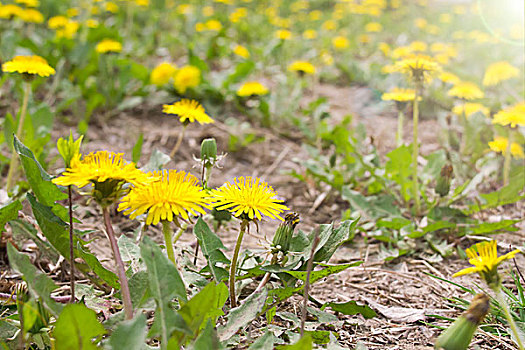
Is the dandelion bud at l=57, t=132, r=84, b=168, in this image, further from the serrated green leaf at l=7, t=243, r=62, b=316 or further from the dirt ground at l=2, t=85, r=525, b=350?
the dirt ground at l=2, t=85, r=525, b=350

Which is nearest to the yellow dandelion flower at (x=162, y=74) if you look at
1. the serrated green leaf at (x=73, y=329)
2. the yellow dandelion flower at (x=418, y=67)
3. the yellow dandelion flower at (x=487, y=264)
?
the yellow dandelion flower at (x=418, y=67)

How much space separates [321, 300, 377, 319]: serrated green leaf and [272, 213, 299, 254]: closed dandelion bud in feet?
0.91

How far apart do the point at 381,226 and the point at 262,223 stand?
0.63 m

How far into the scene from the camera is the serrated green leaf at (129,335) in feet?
3.48

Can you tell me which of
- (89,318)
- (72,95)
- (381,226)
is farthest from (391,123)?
(89,318)

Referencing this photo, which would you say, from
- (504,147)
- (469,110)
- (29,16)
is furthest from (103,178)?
(29,16)

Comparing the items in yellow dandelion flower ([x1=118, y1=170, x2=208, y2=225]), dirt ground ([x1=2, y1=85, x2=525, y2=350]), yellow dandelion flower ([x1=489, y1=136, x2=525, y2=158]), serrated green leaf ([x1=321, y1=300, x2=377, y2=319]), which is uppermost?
yellow dandelion flower ([x1=118, y1=170, x2=208, y2=225])

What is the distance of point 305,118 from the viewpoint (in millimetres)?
3879

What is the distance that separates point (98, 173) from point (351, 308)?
94 cm

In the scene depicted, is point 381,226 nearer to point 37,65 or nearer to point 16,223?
point 16,223

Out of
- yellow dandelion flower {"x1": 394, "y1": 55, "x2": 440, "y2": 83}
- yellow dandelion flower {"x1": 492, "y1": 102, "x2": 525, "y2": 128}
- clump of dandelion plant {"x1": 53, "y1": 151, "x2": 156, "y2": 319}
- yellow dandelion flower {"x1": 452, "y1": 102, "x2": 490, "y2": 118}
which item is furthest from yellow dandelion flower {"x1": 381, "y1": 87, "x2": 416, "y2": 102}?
clump of dandelion plant {"x1": 53, "y1": 151, "x2": 156, "y2": 319}

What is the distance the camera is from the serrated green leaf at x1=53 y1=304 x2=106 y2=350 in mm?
1064

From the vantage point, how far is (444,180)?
2189 millimetres

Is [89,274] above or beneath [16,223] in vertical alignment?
beneath
